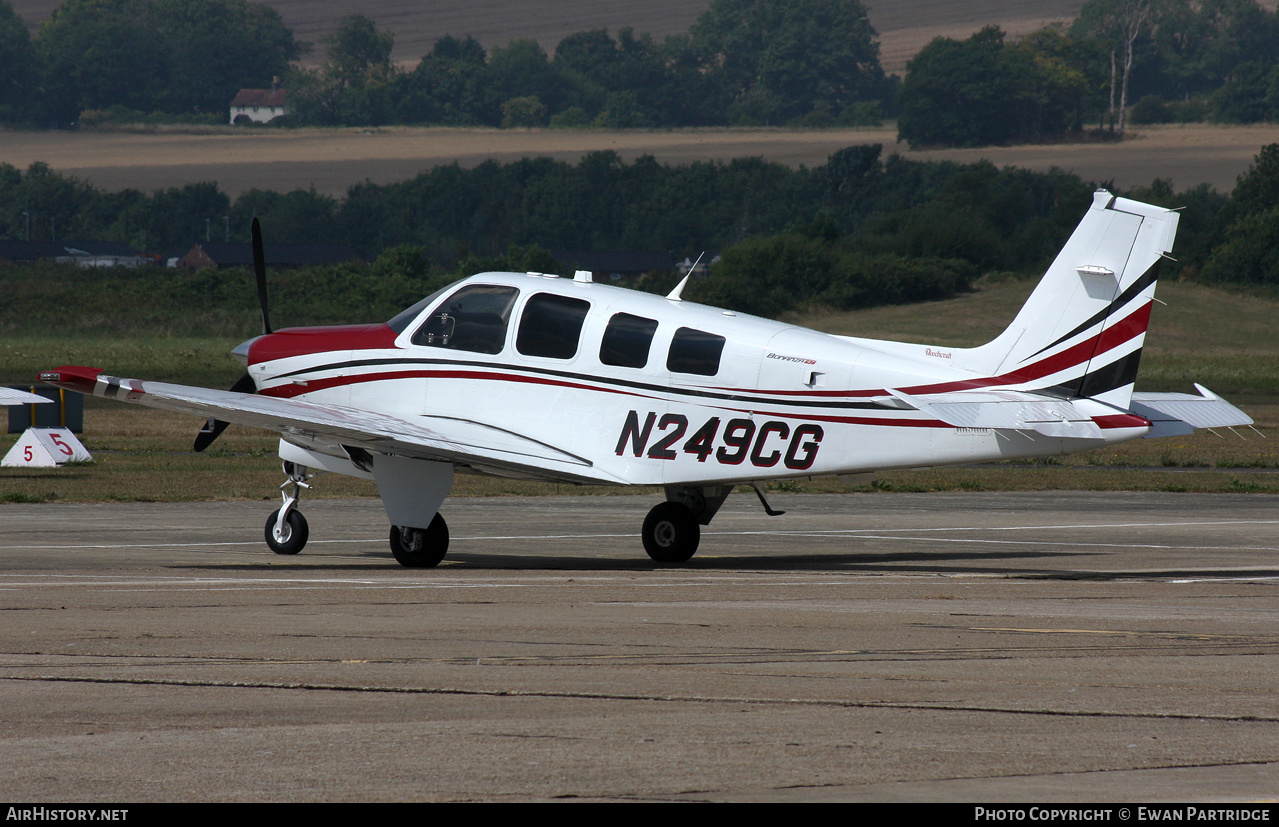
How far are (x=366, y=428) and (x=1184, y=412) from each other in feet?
26.5

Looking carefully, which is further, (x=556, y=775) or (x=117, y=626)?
(x=117, y=626)

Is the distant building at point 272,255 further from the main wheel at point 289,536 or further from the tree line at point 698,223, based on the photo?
the main wheel at point 289,536

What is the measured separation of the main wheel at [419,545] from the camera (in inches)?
562

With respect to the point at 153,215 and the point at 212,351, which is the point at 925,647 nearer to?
the point at 212,351

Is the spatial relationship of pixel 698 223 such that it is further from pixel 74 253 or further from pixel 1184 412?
pixel 1184 412

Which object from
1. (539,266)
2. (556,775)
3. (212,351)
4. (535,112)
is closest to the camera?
(556,775)

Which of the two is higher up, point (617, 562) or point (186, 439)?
point (617, 562)

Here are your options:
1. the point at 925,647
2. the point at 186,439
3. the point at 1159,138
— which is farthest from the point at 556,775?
the point at 1159,138

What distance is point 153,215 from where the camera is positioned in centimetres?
15512

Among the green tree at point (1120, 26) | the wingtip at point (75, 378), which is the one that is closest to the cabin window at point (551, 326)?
the wingtip at point (75, 378)

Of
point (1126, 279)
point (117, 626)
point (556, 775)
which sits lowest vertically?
point (117, 626)

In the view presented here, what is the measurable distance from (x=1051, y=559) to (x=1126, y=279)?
3468 millimetres

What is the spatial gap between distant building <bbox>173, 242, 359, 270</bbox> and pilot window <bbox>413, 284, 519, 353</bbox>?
387 feet

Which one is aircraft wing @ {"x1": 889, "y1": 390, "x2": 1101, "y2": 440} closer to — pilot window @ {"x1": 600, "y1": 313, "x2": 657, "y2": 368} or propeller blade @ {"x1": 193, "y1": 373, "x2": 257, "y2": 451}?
pilot window @ {"x1": 600, "y1": 313, "x2": 657, "y2": 368}
